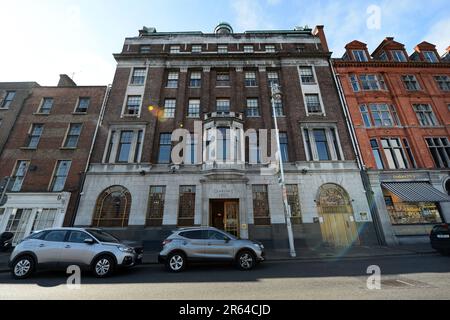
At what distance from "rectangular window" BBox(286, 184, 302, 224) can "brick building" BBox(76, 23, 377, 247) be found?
0.25 ft

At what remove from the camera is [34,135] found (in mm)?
17359

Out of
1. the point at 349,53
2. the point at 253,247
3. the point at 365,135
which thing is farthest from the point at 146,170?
the point at 349,53

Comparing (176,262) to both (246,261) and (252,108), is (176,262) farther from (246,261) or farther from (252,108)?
(252,108)

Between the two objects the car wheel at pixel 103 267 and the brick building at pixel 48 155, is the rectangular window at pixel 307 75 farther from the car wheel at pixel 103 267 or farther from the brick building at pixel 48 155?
the car wheel at pixel 103 267

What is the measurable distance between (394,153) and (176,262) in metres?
20.3

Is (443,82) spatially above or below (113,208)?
above

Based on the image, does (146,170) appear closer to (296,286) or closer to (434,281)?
(296,286)

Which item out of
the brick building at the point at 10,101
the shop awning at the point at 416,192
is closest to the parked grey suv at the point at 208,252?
the shop awning at the point at 416,192

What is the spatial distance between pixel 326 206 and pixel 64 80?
96.7ft

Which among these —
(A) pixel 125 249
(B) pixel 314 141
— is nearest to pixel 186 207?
(A) pixel 125 249

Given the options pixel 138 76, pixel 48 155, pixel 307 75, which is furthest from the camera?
pixel 307 75

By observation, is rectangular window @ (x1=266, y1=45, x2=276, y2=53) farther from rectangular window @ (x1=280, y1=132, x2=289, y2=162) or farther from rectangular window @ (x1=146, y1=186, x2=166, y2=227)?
rectangular window @ (x1=146, y1=186, x2=166, y2=227)

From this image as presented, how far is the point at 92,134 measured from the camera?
16953 millimetres

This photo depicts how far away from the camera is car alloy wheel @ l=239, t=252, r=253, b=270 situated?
8.03 m
